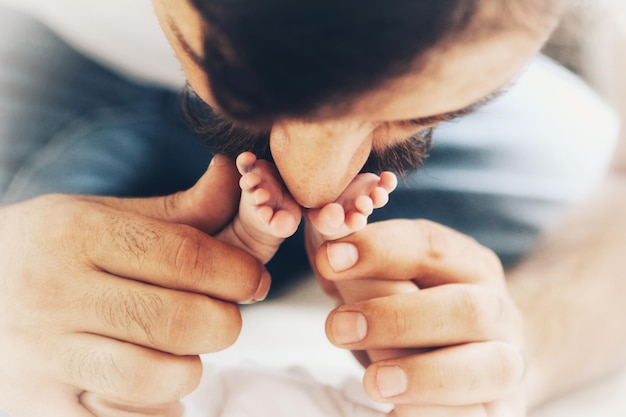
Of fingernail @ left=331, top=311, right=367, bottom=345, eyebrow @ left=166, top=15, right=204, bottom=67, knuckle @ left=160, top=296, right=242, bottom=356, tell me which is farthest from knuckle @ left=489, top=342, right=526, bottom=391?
eyebrow @ left=166, top=15, right=204, bottom=67

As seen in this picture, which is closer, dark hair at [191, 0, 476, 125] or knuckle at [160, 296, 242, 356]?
dark hair at [191, 0, 476, 125]

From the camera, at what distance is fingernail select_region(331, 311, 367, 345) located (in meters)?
0.42

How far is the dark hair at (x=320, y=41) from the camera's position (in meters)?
0.23

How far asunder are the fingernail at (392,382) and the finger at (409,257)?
0.27 feet

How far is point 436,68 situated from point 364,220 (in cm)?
14

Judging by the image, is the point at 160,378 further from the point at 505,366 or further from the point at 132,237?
the point at 505,366

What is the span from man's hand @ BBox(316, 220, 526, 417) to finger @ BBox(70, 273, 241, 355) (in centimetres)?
10

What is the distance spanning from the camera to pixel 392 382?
422 mm

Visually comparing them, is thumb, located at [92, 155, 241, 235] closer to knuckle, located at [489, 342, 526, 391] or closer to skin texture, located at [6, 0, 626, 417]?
skin texture, located at [6, 0, 626, 417]

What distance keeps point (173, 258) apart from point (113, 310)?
0.20 ft

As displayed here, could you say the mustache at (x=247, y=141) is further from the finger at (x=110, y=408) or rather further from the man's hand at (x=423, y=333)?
→ the finger at (x=110, y=408)

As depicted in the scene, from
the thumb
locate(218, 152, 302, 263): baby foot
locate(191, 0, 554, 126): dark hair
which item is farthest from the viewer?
the thumb

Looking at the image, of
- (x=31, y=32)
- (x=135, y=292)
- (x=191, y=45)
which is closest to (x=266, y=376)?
(x=135, y=292)

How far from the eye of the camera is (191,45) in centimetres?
30
